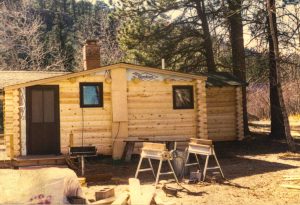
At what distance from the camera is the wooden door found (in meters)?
16.4

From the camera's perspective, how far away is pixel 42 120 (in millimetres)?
16562

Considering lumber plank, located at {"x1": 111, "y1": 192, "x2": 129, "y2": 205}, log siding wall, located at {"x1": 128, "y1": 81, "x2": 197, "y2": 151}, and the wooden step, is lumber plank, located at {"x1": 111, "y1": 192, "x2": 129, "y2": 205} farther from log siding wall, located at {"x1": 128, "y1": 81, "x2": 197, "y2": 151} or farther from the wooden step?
log siding wall, located at {"x1": 128, "y1": 81, "x2": 197, "y2": 151}

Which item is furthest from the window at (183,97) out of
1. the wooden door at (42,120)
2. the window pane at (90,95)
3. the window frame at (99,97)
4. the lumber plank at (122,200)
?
the lumber plank at (122,200)

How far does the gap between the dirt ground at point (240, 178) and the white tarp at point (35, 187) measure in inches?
100

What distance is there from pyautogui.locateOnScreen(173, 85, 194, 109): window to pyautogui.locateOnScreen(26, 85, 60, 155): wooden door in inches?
187

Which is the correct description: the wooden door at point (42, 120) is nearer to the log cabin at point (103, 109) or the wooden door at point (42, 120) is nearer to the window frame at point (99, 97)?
the log cabin at point (103, 109)

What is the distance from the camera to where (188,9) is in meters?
26.0

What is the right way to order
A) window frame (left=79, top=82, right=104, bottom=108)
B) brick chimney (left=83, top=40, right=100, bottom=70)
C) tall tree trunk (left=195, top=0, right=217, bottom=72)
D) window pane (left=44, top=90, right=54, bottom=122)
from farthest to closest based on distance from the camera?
tall tree trunk (left=195, top=0, right=217, bottom=72) → brick chimney (left=83, top=40, right=100, bottom=70) → window frame (left=79, top=82, right=104, bottom=108) → window pane (left=44, top=90, right=54, bottom=122)

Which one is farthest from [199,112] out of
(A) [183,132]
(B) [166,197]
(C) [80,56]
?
(C) [80,56]

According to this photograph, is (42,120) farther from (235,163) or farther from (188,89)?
(235,163)

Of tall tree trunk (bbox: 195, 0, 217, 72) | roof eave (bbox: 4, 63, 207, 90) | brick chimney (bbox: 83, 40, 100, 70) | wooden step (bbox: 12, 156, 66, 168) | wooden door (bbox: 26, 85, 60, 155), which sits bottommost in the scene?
wooden step (bbox: 12, 156, 66, 168)

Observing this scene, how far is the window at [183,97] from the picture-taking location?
18.2m

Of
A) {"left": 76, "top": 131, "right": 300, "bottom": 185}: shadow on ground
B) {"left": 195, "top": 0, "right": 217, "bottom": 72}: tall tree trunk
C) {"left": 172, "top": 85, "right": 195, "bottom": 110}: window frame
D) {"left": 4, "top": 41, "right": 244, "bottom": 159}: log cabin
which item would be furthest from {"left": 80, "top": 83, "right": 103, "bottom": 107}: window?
{"left": 195, "top": 0, "right": 217, "bottom": 72}: tall tree trunk

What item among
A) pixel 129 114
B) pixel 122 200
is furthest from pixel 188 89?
pixel 122 200
